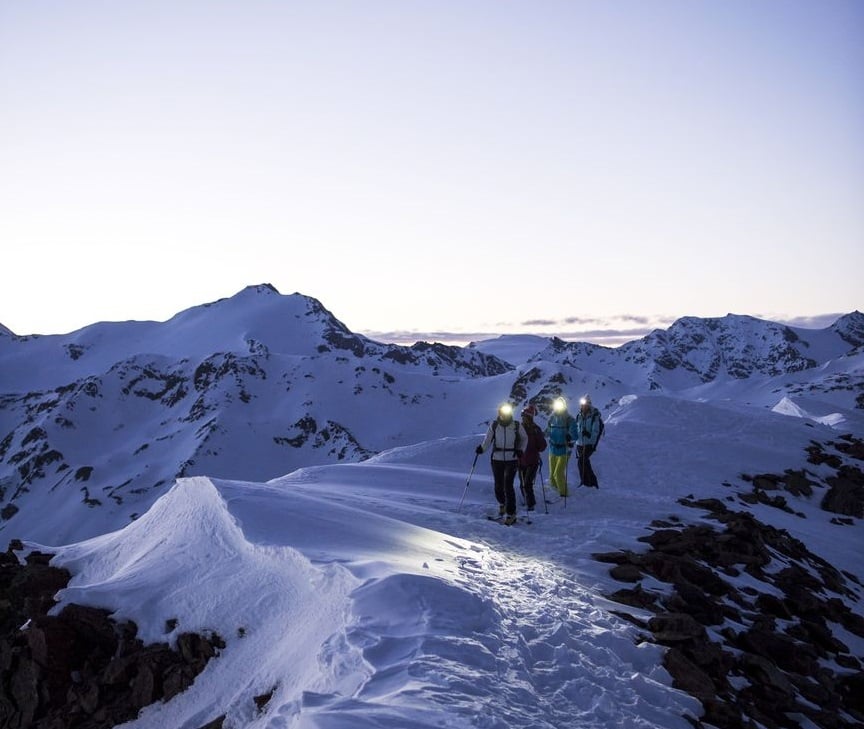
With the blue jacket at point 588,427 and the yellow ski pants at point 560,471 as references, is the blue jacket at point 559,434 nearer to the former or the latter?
the yellow ski pants at point 560,471

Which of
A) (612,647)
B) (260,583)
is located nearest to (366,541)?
(260,583)

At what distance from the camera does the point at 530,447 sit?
51.6ft

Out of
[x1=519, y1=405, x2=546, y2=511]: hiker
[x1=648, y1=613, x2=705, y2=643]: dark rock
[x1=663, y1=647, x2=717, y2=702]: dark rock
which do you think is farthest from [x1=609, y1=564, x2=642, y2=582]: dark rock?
[x1=519, y1=405, x2=546, y2=511]: hiker

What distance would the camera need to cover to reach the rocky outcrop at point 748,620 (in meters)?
7.36

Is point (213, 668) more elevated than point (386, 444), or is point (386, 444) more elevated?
point (213, 668)

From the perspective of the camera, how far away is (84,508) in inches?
6348

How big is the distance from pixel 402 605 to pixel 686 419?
26296 mm

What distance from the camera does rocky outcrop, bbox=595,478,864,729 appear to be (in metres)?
7.36

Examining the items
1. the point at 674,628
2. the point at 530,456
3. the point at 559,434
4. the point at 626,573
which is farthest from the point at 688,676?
the point at 559,434

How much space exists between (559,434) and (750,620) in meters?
7.83

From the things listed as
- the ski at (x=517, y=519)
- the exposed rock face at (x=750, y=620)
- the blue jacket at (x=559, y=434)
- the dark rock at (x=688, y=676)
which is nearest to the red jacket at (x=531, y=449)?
the ski at (x=517, y=519)

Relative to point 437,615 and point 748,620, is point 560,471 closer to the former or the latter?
point 748,620

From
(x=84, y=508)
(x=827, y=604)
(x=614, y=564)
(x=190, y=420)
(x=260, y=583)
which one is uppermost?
(x=260, y=583)

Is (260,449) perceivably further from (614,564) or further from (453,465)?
(614,564)
